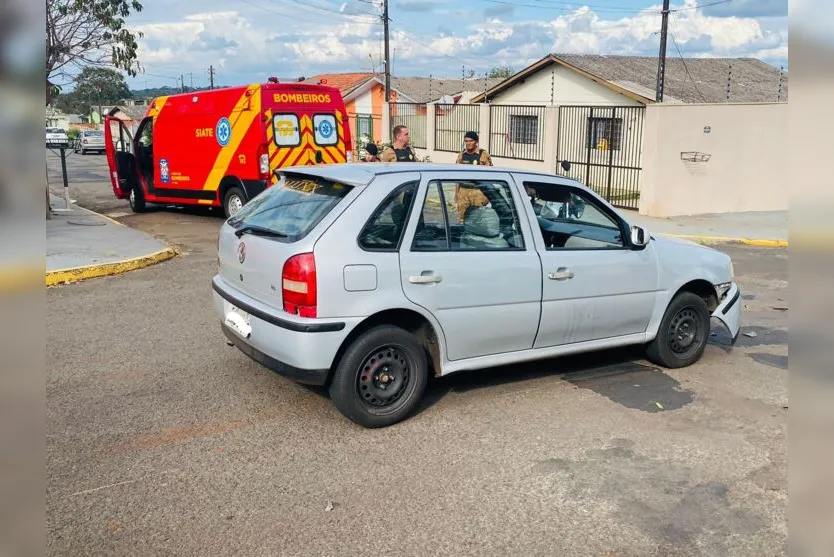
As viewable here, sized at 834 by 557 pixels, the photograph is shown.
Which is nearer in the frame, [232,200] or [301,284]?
[301,284]

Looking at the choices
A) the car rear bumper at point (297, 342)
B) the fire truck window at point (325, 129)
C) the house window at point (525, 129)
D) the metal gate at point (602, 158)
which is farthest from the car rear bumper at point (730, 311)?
the house window at point (525, 129)

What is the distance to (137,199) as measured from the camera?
653 inches

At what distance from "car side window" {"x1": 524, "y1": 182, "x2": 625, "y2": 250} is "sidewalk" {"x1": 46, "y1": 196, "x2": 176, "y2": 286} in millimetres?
5485

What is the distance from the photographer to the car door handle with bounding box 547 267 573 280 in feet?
17.2

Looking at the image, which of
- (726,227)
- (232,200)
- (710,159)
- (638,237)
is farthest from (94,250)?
(710,159)

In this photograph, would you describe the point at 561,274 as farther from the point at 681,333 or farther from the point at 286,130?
the point at 286,130

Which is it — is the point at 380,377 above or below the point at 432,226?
below

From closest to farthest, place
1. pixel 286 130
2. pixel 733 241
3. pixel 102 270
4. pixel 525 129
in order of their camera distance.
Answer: pixel 102 270 → pixel 286 130 → pixel 733 241 → pixel 525 129

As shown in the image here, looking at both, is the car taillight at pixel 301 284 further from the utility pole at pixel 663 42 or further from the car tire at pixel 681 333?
the utility pole at pixel 663 42

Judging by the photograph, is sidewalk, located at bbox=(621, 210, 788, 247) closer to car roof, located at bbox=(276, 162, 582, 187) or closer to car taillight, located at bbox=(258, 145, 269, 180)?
car taillight, located at bbox=(258, 145, 269, 180)

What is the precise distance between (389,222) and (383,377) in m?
1.02

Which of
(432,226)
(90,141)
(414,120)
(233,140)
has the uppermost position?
(414,120)
